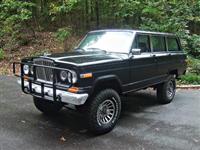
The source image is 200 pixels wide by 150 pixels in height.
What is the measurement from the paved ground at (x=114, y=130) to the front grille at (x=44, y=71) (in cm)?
96

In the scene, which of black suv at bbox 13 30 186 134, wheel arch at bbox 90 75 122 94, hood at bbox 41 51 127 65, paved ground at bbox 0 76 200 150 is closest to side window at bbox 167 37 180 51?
black suv at bbox 13 30 186 134

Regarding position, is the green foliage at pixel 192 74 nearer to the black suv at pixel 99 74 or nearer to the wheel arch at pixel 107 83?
the black suv at pixel 99 74

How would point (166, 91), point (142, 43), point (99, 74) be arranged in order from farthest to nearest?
point (166, 91)
point (142, 43)
point (99, 74)

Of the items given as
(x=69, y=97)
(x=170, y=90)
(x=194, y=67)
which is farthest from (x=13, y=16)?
(x=69, y=97)

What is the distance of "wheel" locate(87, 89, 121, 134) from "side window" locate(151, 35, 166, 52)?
2070mm

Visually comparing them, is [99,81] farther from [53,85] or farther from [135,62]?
[135,62]

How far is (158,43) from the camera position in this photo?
734 cm

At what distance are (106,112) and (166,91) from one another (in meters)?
2.52

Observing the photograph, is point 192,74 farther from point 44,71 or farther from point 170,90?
point 44,71

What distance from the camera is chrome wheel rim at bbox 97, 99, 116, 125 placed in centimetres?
534

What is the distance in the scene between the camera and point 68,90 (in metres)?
4.91

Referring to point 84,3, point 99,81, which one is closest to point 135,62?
point 99,81

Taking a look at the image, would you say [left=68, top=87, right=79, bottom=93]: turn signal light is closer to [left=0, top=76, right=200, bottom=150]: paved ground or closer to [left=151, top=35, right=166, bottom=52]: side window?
[left=0, top=76, right=200, bottom=150]: paved ground

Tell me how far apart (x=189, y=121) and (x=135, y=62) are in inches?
65.0
